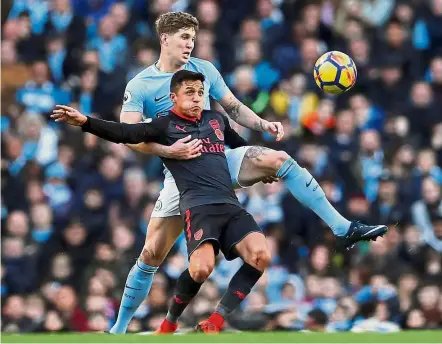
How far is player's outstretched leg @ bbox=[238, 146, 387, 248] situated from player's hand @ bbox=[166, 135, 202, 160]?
0.45 metres

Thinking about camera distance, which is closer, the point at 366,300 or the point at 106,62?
the point at 366,300

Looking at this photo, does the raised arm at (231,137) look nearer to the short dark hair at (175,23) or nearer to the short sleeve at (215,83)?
the short sleeve at (215,83)

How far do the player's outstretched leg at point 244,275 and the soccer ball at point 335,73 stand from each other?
1546 mm

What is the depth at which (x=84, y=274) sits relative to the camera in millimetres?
14953

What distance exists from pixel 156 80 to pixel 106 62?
5.92 meters

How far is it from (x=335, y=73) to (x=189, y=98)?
4.54 ft

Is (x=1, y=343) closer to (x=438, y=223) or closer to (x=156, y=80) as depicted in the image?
(x=156, y=80)

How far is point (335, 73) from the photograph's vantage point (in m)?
11.2

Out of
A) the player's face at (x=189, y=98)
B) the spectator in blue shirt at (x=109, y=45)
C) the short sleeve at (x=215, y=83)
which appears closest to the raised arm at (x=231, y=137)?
the short sleeve at (x=215, y=83)

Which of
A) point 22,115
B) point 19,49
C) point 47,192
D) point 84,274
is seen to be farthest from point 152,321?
point 19,49

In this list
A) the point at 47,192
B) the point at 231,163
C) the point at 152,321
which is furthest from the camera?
the point at 47,192

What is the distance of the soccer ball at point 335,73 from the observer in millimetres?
11156

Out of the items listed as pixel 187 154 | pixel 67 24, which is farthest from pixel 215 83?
pixel 67 24

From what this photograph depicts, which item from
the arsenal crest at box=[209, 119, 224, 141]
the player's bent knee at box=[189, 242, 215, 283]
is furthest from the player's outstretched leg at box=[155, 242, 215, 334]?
the arsenal crest at box=[209, 119, 224, 141]
